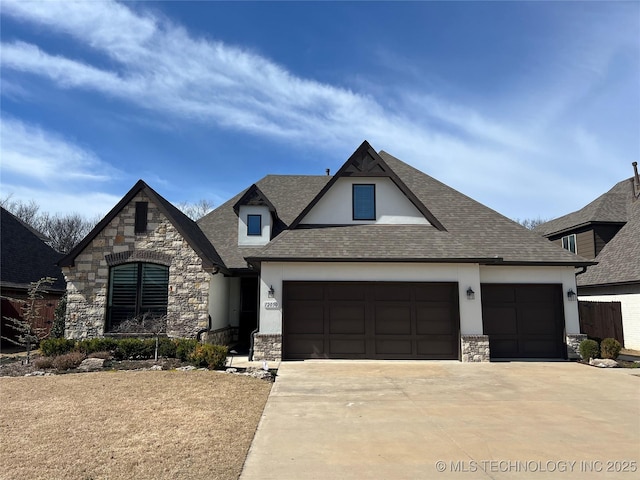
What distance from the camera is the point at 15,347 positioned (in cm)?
1684

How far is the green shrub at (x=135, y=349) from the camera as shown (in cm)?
1262

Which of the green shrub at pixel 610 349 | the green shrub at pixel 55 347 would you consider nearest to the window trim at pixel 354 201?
the green shrub at pixel 610 349

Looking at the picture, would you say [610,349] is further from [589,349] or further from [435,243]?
[435,243]

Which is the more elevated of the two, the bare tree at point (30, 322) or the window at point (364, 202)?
the window at point (364, 202)

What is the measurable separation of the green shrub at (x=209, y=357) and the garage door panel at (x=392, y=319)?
17.0 ft

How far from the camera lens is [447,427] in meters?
6.66

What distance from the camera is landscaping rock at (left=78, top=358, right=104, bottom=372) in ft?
37.1

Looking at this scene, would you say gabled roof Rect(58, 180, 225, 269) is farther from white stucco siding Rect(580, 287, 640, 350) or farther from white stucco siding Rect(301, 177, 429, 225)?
white stucco siding Rect(580, 287, 640, 350)

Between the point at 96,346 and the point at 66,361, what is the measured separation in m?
1.36

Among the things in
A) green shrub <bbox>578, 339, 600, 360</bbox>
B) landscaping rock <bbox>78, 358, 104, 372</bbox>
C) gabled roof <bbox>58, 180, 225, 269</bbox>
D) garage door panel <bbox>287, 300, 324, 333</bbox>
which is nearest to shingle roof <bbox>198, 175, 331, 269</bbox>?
gabled roof <bbox>58, 180, 225, 269</bbox>

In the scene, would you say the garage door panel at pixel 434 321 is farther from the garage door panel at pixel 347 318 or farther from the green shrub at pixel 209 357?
the green shrub at pixel 209 357

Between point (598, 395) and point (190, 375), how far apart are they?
370 inches

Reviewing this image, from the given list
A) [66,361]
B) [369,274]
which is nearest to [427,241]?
[369,274]

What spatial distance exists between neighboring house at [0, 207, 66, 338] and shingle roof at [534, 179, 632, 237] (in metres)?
26.0
